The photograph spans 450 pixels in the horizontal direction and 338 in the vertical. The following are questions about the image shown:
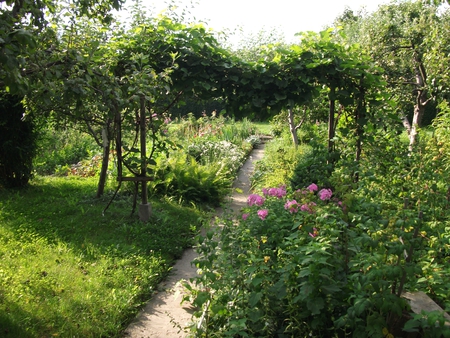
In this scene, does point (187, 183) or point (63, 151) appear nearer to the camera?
point (187, 183)

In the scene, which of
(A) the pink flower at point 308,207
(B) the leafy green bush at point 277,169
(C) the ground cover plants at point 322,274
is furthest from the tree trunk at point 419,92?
(A) the pink flower at point 308,207

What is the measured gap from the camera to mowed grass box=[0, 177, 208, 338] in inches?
121

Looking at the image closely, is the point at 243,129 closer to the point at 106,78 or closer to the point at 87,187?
the point at 87,187

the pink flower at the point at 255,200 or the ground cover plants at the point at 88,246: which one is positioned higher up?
the pink flower at the point at 255,200

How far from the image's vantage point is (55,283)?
3.56m

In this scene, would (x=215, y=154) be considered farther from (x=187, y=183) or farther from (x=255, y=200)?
(x=255, y=200)

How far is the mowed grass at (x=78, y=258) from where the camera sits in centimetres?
308

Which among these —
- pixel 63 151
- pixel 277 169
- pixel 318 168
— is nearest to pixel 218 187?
pixel 277 169

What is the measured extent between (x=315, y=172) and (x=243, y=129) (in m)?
9.05

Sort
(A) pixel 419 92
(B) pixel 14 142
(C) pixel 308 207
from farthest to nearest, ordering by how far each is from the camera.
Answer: (A) pixel 419 92
(B) pixel 14 142
(C) pixel 308 207

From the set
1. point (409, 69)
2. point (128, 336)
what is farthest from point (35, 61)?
point (409, 69)

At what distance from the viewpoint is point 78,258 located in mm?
4090

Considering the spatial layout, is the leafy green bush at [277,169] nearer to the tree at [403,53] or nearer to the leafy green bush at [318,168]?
the leafy green bush at [318,168]

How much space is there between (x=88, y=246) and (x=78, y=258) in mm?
318
